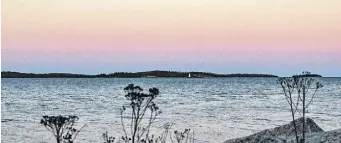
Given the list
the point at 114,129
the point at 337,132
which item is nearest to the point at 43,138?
the point at 114,129

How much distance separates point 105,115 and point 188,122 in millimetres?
8743

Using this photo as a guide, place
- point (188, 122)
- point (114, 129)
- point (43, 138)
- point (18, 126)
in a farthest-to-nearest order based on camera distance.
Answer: point (188, 122) < point (18, 126) < point (114, 129) < point (43, 138)

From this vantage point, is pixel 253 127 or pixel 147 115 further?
pixel 147 115

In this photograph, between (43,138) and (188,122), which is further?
(188,122)

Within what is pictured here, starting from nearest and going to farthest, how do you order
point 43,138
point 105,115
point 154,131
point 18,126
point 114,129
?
point 43,138 < point 154,131 < point 114,129 < point 18,126 < point 105,115

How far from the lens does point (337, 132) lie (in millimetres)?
16516

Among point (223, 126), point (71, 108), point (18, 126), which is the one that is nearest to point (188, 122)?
point (223, 126)

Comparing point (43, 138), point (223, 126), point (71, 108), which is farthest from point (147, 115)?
point (71, 108)

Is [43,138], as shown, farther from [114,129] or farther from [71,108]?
[71,108]

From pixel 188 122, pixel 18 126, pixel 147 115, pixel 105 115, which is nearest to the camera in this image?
pixel 18 126

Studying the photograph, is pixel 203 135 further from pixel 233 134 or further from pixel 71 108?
pixel 71 108

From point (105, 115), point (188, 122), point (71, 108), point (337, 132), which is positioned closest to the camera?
point (337, 132)

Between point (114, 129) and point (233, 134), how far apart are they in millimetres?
6010

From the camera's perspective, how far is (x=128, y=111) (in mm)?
44656
